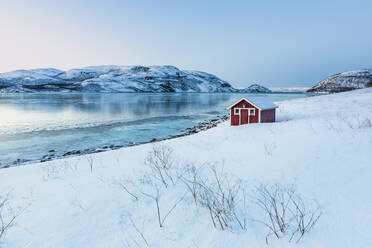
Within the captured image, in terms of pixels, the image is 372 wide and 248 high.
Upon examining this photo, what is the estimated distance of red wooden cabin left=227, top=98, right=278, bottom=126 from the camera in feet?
60.9

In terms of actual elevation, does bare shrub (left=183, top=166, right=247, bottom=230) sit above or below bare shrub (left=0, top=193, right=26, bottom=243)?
above

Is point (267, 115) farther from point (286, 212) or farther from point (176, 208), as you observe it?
point (176, 208)

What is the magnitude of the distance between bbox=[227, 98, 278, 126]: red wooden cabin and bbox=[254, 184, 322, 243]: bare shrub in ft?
49.8

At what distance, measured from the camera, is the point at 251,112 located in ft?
61.9

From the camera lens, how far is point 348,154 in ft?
19.0

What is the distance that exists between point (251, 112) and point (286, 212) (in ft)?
54.1

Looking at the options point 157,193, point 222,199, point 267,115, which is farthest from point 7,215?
point 267,115

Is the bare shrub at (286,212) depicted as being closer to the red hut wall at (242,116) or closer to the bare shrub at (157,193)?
the bare shrub at (157,193)

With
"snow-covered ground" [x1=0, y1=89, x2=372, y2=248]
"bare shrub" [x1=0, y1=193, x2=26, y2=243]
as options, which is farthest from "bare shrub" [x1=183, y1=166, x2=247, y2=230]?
"bare shrub" [x1=0, y1=193, x2=26, y2=243]

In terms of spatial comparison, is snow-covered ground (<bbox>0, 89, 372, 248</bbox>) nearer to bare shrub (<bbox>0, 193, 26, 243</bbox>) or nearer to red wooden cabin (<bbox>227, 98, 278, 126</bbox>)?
bare shrub (<bbox>0, 193, 26, 243</bbox>)

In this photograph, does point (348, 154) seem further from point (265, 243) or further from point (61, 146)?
point (61, 146)

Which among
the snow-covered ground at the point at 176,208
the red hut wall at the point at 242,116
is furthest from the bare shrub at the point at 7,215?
the red hut wall at the point at 242,116

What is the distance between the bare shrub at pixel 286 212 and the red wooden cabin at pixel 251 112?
1519cm

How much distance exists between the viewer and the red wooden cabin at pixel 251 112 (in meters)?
18.6
